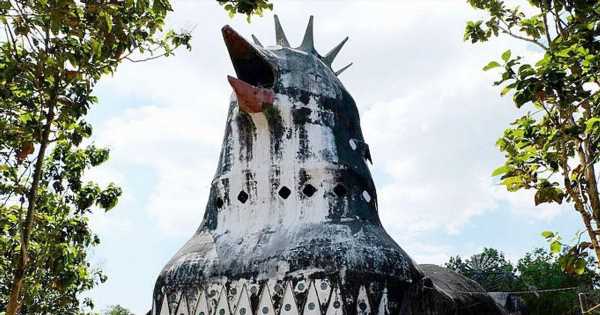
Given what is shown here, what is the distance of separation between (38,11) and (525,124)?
469 cm

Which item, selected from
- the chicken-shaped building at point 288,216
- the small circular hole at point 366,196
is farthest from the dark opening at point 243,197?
the small circular hole at point 366,196

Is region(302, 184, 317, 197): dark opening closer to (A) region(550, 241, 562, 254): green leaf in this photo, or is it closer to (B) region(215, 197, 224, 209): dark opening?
(B) region(215, 197, 224, 209): dark opening

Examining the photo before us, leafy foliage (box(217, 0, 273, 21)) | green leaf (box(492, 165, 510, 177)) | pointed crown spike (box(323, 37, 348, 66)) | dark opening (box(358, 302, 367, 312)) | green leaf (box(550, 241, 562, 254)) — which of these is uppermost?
pointed crown spike (box(323, 37, 348, 66))

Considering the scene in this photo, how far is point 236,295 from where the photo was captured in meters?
7.43

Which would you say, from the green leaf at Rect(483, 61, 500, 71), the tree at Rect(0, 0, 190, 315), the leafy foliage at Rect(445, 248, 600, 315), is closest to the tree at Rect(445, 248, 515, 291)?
the leafy foliage at Rect(445, 248, 600, 315)

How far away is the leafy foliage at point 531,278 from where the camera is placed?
25.8m

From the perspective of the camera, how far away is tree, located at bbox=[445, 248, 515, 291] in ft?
A: 92.8

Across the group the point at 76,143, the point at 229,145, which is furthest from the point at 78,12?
the point at 76,143

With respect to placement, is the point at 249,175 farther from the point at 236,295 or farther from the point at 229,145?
the point at 236,295

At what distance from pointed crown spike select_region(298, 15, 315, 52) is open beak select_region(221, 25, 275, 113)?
2.87ft

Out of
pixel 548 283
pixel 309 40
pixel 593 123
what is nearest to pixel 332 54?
pixel 309 40

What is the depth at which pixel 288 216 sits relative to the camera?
7996 millimetres

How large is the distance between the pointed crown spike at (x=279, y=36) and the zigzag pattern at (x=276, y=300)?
361cm

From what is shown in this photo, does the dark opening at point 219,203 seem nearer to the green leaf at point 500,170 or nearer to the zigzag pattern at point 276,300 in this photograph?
the zigzag pattern at point 276,300
